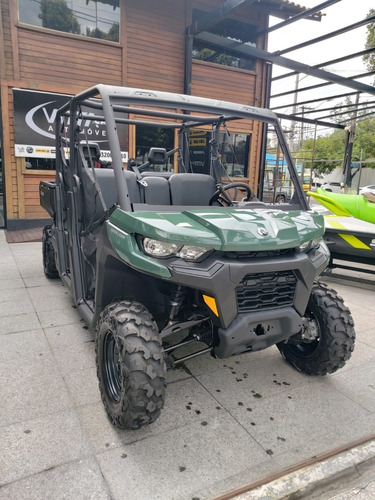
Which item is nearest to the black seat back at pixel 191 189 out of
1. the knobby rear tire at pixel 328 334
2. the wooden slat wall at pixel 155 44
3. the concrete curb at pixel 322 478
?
the knobby rear tire at pixel 328 334

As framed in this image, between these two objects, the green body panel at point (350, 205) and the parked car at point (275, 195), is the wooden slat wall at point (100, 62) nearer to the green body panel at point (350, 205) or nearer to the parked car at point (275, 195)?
the parked car at point (275, 195)

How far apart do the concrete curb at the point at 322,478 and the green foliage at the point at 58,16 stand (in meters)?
8.93

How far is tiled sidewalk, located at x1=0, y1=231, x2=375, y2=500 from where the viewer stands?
6.20ft

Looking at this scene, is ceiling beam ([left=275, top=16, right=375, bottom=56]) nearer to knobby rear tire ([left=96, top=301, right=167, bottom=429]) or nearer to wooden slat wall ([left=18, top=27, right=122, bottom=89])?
wooden slat wall ([left=18, top=27, right=122, bottom=89])

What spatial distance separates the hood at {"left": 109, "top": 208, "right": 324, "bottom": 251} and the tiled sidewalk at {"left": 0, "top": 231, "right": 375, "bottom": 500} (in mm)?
1139

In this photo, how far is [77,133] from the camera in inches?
123

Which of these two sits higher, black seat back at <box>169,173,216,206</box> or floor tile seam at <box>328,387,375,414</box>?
black seat back at <box>169,173,216,206</box>

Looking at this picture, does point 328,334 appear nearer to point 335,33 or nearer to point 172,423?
point 172,423

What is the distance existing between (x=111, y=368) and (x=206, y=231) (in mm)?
1063

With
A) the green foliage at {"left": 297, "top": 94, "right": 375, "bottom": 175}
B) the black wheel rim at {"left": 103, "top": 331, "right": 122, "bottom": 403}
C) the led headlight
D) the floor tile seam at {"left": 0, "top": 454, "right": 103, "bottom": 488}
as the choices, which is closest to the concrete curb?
the floor tile seam at {"left": 0, "top": 454, "right": 103, "bottom": 488}

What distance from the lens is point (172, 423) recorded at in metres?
2.34

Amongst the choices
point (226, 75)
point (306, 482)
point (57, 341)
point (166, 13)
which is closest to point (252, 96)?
point (226, 75)

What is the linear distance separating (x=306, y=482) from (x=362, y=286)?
4117 millimetres

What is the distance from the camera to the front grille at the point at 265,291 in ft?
7.20
